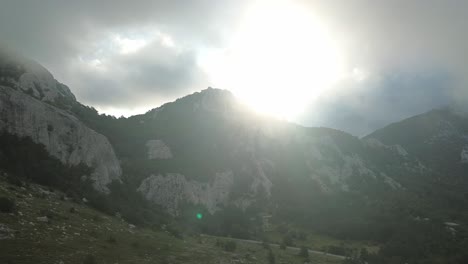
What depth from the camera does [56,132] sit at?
282 feet

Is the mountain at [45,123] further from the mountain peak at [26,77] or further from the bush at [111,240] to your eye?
the bush at [111,240]

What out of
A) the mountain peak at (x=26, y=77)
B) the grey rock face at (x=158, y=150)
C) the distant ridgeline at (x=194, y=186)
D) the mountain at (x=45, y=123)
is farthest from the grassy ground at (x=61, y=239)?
the grey rock face at (x=158, y=150)

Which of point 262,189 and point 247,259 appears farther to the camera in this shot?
point 262,189

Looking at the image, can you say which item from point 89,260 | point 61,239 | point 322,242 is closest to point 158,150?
point 322,242

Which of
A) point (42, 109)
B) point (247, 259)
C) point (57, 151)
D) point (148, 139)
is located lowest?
point (247, 259)

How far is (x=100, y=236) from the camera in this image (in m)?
42.3

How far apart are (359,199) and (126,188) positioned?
123884 millimetres

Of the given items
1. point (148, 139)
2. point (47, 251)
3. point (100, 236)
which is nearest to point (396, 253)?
point (100, 236)

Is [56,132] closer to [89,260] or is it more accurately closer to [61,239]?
[61,239]

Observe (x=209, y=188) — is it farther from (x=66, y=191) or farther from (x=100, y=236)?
(x=100, y=236)

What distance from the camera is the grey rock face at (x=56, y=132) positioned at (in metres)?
74.1

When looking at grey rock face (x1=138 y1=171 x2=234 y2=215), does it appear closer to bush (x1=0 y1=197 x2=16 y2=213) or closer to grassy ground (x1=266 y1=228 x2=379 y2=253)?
grassy ground (x1=266 y1=228 x2=379 y2=253)

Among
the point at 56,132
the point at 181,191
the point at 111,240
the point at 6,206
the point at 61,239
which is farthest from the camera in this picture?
the point at 181,191

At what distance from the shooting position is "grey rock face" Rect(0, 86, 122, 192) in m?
74.1
